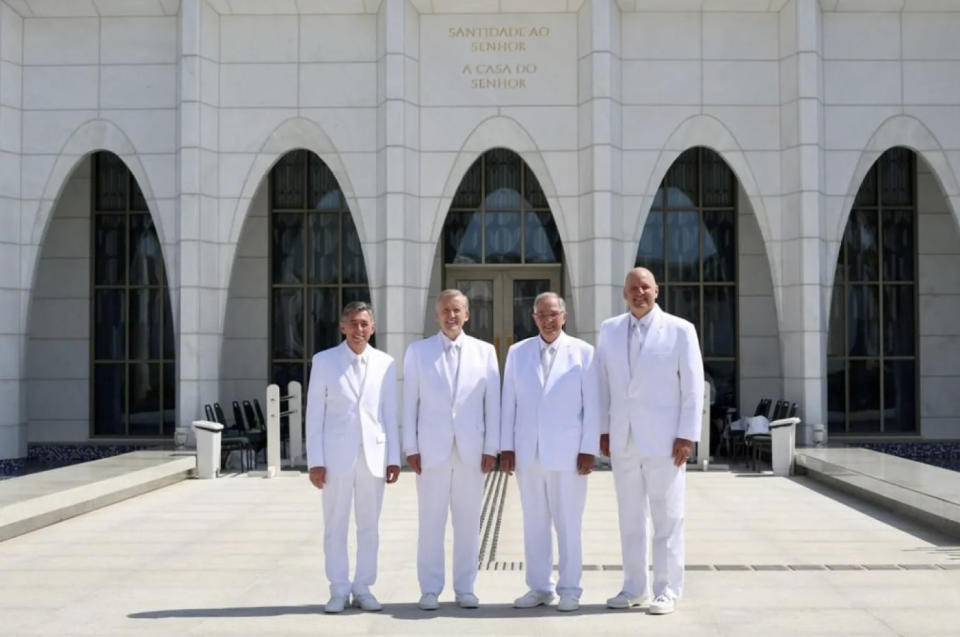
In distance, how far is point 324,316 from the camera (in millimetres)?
19828

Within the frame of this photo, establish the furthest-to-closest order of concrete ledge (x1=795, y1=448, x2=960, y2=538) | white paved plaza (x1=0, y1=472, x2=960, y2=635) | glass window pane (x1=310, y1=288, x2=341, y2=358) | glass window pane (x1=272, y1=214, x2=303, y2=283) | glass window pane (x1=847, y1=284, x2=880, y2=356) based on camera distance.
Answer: glass window pane (x1=272, y1=214, x2=303, y2=283) < glass window pane (x1=310, y1=288, x2=341, y2=358) < glass window pane (x1=847, y1=284, x2=880, y2=356) < concrete ledge (x1=795, y1=448, x2=960, y2=538) < white paved plaza (x1=0, y1=472, x2=960, y2=635)

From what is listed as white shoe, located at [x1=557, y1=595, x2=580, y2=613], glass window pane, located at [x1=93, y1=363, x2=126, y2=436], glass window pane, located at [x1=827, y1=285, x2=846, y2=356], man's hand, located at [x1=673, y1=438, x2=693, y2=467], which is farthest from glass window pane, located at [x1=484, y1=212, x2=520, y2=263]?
white shoe, located at [x1=557, y1=595, x2=580, y2=613]

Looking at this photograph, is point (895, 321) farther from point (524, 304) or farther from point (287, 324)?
point (287, 324)

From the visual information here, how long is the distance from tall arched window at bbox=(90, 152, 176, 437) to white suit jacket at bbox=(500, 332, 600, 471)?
544 inches

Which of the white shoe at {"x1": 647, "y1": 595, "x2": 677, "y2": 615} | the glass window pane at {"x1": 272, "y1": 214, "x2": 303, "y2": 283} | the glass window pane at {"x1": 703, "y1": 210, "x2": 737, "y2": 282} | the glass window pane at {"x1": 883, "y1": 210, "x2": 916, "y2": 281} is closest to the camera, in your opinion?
the white shoe at {"x1": 647, "y1": 595, "x2": 677, "y2": 615}

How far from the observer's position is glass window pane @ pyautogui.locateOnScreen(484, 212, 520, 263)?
19578 millimetres

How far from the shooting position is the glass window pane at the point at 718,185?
64.3 ft

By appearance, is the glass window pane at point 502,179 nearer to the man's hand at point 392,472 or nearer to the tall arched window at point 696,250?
the tall arched window at point 696,250

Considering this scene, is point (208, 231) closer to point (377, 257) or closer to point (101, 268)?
point (377, 257)

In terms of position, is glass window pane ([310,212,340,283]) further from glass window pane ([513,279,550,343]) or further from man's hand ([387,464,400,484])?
man's hand ([387,464,400,484])

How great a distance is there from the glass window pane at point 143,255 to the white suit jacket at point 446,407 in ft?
45.3

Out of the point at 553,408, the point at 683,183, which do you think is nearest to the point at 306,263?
the point at 683,183

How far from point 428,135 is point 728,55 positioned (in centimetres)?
467

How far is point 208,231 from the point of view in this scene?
1703 cm
